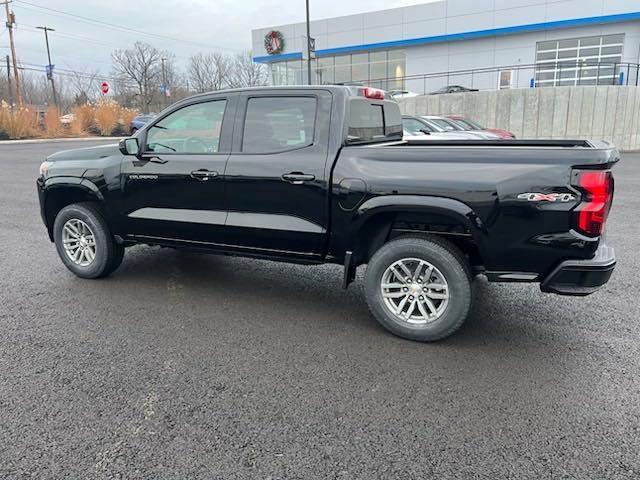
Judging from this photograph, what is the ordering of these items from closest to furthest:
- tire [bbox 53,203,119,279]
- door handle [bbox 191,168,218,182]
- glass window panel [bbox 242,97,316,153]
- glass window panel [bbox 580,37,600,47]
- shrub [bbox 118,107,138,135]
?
glass window panel [bbox 242,97,316,153]
door handle [bbox 191,168,218,182]
tire [bbox 53,203,119,279]
glass window panel [bbox 580,37,600,47]
shrub [bbox 118,107,138,135]

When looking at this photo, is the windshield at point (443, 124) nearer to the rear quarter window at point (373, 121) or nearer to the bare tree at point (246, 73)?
the rear quarter window at point (373, 121)

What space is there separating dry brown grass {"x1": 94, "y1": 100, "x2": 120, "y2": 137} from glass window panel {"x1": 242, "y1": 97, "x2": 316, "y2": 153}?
116 ft

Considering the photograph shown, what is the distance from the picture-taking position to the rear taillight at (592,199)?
3.29m

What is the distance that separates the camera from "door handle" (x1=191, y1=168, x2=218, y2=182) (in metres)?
4.55

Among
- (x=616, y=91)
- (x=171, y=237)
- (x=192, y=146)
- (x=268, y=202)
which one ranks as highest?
(x=616, y=91)

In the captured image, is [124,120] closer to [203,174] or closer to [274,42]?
[274,42]

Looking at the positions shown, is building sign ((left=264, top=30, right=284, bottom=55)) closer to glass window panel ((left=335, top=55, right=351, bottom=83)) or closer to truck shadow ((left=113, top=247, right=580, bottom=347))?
glass window panel ((left=335, top=55, right=351, bottom=83))

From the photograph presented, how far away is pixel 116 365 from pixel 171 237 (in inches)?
64.1

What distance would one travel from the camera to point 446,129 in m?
15.3

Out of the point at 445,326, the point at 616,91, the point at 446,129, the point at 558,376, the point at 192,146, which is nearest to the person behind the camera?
the point at 558,376

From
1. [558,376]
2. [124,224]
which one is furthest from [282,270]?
[558,376]

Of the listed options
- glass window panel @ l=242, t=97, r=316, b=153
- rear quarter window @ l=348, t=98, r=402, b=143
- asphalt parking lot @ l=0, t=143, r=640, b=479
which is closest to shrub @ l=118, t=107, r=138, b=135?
asphalt parking lot @ l=0, t=143, r=640, b=479

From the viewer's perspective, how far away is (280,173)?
13.9ft

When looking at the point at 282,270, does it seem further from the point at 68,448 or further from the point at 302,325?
the point at 68,448
